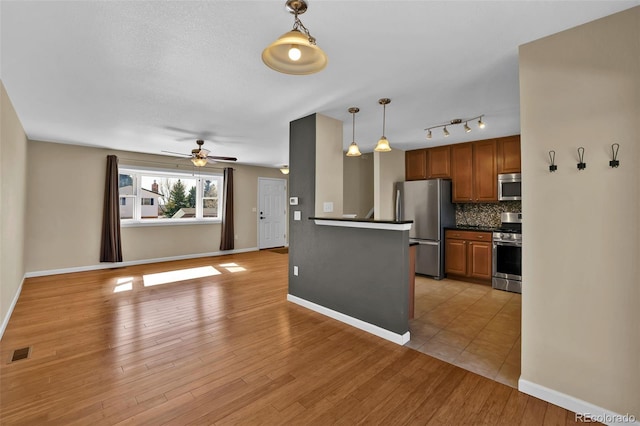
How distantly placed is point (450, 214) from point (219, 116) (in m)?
4.26

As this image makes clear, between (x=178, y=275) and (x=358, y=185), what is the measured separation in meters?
4.36

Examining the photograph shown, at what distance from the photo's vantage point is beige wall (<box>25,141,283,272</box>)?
5195mm

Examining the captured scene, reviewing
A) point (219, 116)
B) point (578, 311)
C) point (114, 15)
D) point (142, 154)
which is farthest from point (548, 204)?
point (142, 154)

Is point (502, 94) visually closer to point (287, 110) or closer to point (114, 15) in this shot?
point (287, 110)

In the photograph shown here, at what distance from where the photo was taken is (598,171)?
1.78 meters

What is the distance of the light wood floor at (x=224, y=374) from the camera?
181cm

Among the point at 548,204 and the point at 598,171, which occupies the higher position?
the point at 598,171

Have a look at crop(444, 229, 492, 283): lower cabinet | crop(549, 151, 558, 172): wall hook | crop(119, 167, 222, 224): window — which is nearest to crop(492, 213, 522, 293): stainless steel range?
crop(444, 229, 492, 283): lower cabinet

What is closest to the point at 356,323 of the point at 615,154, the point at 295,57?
the point at 615,154

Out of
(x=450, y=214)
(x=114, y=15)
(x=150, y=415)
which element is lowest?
(x=150, y=415)

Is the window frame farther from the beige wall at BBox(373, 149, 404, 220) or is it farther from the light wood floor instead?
the beige wall at BBox(373, 149, 404, 220)

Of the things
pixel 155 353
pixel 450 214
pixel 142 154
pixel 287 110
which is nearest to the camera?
pixel 155 353

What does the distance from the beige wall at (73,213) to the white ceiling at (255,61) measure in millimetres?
1466

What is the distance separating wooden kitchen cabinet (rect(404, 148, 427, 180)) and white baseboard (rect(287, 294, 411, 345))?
343 cm
